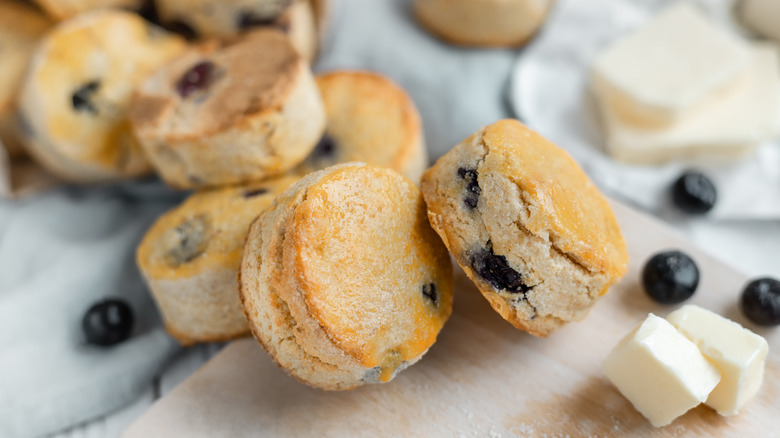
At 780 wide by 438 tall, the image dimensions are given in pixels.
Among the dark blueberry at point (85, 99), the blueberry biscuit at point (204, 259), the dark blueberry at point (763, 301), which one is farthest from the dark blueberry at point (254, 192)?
the dark blueberry at point (763, 301)

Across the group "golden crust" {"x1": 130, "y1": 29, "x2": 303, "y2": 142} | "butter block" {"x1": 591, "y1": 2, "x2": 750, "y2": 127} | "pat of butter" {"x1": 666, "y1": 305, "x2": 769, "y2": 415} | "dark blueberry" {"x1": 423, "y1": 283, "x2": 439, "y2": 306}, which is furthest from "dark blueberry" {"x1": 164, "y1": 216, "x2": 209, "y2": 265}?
"butter block" {"x1": 591, "y1": 2, "x2": 750, "y2": 127}

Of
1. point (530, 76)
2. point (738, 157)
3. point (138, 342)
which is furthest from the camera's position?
point (530, 76)

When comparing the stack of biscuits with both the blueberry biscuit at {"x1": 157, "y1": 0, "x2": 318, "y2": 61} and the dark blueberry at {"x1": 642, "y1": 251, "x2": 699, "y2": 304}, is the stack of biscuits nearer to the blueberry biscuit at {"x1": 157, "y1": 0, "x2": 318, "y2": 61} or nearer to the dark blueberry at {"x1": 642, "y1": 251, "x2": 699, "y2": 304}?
the blueberry biscuit at {"x1": 157, "y1": 0, "x2": 318, "y2": 61}

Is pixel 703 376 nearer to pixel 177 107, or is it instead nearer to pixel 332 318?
pixel 332 318

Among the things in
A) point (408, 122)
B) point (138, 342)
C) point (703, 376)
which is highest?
point (408, 122)

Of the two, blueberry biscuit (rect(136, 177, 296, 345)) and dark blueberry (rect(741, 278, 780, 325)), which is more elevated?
dark blueberry (rect(741, 278, 780, 325))

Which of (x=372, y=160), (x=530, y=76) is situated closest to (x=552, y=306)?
(x=372, y=160)
